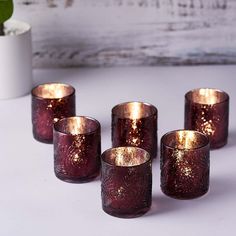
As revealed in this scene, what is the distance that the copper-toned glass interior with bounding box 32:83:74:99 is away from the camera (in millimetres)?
1449

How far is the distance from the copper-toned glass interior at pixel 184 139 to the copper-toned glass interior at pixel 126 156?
0.07 m

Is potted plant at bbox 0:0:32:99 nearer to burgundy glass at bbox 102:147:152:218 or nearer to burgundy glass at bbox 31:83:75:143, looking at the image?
burgundy glass at bbox 31:83:75:143

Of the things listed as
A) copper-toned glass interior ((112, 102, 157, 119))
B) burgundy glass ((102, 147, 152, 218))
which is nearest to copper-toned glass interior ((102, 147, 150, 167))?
burgundy glass ((102, 147, 152, 218))

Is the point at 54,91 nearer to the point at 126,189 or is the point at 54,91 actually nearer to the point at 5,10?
the point at 5,10

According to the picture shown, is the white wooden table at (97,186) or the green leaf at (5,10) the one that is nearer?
the white wooden table at (97,186)

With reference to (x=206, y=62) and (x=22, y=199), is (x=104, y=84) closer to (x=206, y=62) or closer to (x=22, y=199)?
(x=206, y=62)

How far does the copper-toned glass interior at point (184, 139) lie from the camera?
1214 millimetres

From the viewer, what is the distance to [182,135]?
4.01ft

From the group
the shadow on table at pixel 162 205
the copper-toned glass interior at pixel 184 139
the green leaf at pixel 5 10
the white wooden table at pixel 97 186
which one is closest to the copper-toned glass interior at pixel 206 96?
the white wooden table at pixel 97 186

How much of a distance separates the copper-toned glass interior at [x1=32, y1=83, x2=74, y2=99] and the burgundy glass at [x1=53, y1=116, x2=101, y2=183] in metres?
0.23

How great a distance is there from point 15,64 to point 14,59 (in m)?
0.01

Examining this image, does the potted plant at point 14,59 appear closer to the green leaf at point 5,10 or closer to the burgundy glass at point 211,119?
the green leaf at point 5,10

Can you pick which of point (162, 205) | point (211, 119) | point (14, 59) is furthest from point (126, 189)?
point (14, 59)

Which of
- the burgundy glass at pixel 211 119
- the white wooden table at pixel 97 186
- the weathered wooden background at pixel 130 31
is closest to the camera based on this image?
the white wooden table at pixel 97 186
